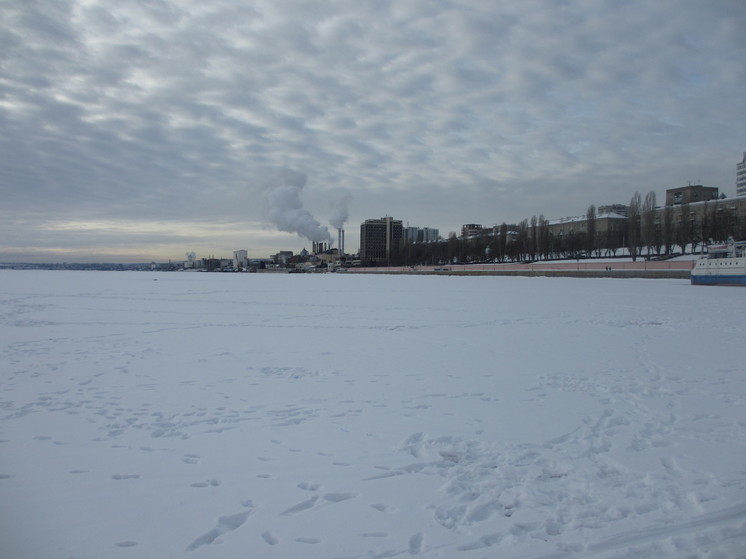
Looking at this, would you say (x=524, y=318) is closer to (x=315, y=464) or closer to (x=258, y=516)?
(x=315, y=464)

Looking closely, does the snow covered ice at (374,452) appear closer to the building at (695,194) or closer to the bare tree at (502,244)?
the bare tree at (502,244)

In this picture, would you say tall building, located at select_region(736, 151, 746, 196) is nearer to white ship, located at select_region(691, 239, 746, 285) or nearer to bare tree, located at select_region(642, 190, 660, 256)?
bare tree, located at select_region(642, 190, 660, 256)

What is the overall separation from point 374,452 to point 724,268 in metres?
41.7

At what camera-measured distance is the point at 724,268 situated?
3788 cm

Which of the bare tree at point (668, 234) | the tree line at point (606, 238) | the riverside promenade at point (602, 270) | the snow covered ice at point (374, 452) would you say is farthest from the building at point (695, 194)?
the snow covered ice at point (374, 452)

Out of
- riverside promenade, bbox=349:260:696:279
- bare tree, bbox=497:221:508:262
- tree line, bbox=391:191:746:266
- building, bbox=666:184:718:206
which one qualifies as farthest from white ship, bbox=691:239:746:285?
building, bbox=666:184:718:206

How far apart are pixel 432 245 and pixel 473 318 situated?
360 ft

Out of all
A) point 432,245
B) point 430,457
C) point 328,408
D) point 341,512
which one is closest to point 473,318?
point 328,408

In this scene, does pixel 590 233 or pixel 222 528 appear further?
pixel 590 233

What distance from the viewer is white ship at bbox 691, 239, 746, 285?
37219mm

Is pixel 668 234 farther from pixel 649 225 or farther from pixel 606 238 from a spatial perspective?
pixel 606 238

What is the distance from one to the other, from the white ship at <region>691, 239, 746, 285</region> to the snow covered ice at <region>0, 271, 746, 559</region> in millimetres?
32575

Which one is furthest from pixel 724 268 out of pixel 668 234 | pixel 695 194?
pixel 695 194

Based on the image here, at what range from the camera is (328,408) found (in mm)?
6508
